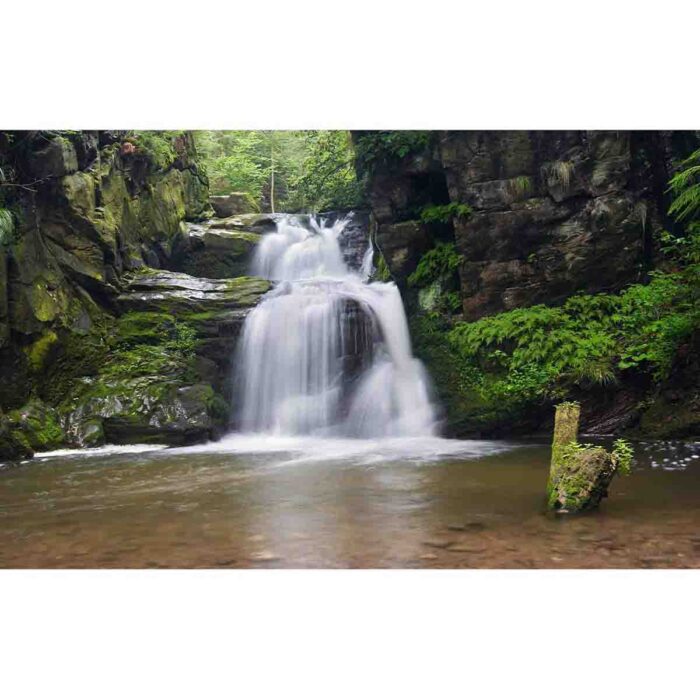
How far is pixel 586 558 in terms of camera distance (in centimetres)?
318

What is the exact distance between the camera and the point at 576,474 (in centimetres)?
405

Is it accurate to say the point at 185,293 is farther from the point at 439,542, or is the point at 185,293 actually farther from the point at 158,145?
the point at 439,542

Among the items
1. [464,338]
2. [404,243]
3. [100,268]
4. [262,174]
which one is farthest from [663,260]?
[262,174]

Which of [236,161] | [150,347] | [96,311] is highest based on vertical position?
[236,161]

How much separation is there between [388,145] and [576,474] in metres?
7.01

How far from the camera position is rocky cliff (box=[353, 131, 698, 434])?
8.34 metres

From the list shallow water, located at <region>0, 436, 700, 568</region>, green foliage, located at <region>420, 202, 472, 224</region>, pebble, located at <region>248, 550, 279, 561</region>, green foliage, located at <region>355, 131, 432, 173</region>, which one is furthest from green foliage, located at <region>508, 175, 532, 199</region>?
pebble, located at <region>248, 550, 279, 561</region>

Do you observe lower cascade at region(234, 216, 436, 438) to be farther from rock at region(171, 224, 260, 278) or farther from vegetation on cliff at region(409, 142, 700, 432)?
rock at region(171, 224, 260, 278)

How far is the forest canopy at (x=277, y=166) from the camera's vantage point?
46.4ft

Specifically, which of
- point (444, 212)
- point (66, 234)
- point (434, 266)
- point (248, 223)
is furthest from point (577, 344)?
point (248, 223)

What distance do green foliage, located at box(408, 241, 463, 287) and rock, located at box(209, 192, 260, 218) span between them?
22.9 feet

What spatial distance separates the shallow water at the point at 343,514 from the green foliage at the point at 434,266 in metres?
3.80

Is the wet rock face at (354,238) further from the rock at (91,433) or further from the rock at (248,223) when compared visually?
the rock at (91,433)

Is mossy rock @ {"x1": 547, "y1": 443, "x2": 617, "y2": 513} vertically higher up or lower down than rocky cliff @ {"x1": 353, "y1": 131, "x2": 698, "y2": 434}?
lower down
